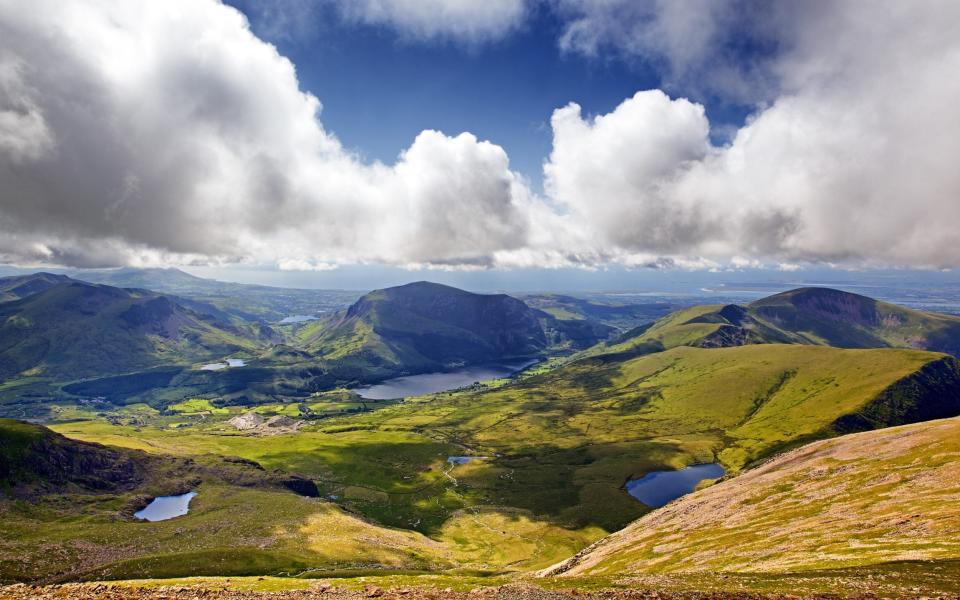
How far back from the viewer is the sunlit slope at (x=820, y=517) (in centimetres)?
6328

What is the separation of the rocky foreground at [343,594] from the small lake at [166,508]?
312ft

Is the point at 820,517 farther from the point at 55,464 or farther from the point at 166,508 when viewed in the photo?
the point at 55,464

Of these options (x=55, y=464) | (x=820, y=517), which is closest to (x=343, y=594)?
(x=820, y=517)

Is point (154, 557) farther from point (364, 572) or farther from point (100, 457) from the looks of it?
point (100, 457)

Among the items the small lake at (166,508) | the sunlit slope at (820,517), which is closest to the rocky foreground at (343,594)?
the sunlit slope at (820,517)

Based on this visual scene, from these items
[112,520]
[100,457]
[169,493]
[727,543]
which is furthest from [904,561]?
[100,457]

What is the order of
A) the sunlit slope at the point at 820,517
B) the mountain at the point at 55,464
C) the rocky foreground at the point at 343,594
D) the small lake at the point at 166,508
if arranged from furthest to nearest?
the small lake at the point at 166,508 < the mountain at the point at 55,464 < the sunlit slope at the point at 820,517 < the rocky foreground at the point at 343,594

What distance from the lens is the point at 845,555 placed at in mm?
60188

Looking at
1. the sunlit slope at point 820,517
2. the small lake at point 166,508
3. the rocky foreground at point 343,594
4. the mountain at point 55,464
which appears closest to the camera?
the rocky foreground at point 343,594

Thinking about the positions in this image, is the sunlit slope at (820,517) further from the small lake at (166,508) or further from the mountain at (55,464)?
the mountain at (55,464)

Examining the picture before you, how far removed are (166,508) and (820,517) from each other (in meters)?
168

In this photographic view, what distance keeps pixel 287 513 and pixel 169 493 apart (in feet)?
154

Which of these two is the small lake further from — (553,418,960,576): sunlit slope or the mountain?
(553,418,960,576): sunlit slope

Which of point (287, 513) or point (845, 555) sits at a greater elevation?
point (845, 555)
